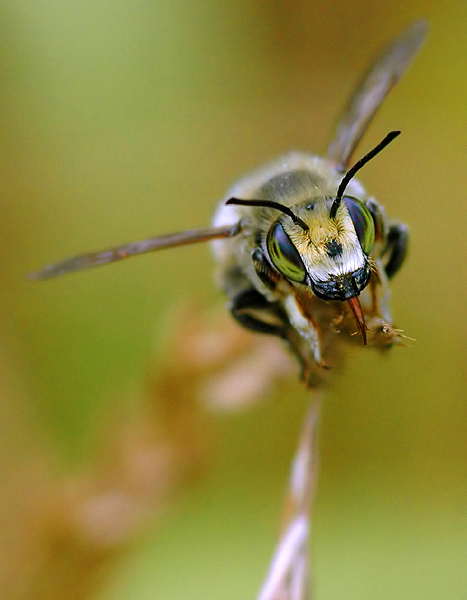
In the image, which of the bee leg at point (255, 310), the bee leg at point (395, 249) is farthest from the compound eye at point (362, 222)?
the bee leg at point (255, 310)

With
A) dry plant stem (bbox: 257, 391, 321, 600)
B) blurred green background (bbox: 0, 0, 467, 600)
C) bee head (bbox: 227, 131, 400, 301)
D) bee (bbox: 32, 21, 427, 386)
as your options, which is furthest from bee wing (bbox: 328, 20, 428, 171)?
blurred green background (bbox: 0, 0, 467, 600)

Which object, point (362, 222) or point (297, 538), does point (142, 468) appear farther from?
point (362, 222)

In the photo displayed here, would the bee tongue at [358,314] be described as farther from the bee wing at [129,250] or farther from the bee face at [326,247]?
the bee wing at [129,250]

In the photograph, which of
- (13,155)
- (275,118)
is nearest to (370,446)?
(275,118)

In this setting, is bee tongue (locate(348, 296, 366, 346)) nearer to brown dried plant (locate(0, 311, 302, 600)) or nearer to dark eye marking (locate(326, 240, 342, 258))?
dark eye marking (locate(326, 240, 342, 258))

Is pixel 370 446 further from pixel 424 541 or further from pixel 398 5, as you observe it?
pixel 398 5

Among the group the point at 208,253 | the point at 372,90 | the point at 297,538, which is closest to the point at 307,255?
the point at 297,538
